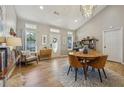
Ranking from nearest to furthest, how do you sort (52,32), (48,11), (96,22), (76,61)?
(76,61) → (48,11) → (96,22) → (52,32)

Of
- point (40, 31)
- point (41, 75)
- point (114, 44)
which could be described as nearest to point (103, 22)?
Answer: point (114, 44)

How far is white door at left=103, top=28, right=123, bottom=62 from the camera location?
238 inches

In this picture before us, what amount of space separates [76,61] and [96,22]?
5397mm

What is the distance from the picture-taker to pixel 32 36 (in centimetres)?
742

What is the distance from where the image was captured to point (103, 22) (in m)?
7.23

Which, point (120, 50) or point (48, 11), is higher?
point (48, 11)

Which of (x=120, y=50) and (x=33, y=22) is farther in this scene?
(x=33, y=22)

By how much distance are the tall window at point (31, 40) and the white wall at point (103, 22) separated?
13.6ft

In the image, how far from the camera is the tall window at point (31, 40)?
7.18 metres

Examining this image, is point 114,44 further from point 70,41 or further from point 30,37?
point 30,37

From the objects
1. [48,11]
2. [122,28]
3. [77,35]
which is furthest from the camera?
[77,35]

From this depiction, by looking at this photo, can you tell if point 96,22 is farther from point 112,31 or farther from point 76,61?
point 76,61

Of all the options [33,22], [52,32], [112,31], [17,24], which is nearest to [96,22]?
[112,31]

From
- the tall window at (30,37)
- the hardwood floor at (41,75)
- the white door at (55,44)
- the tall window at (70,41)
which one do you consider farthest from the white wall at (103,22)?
the tall window at (30,37)
